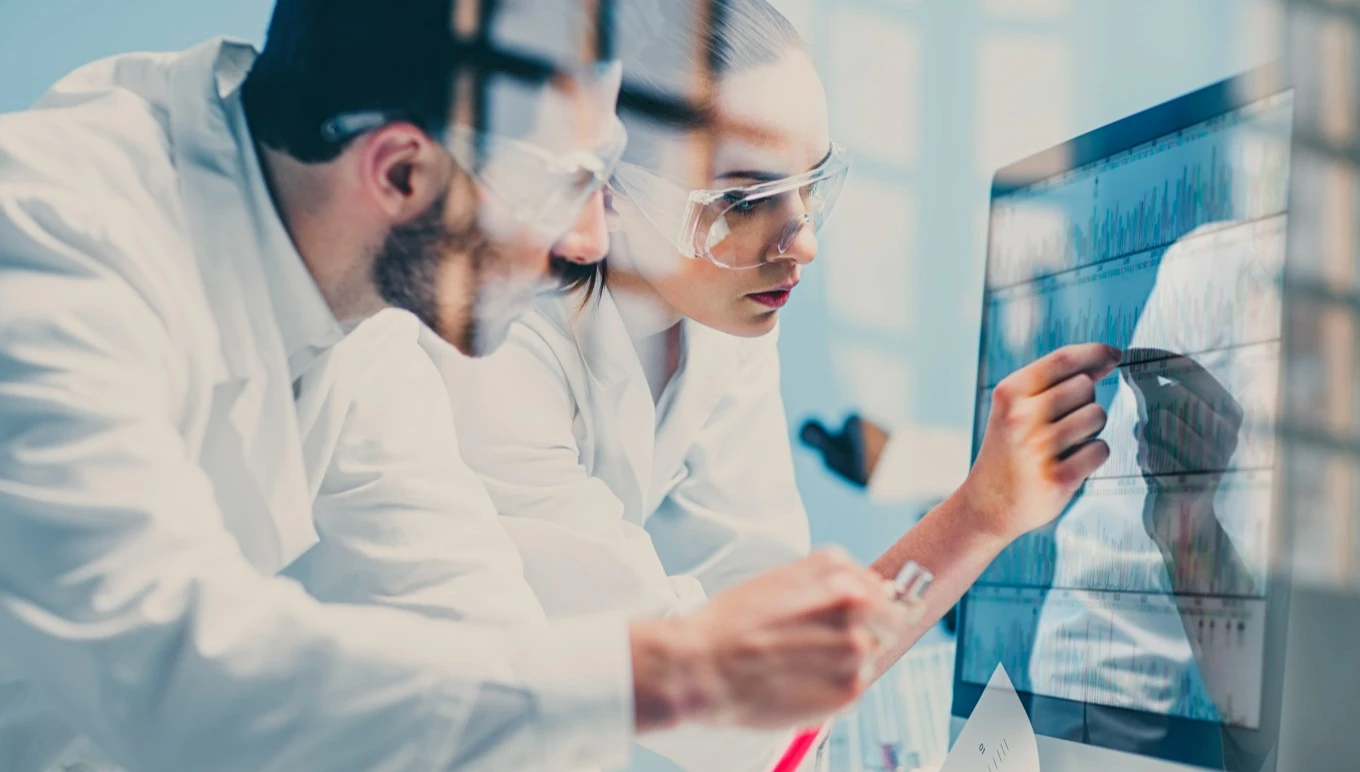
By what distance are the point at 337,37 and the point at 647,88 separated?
272 mm

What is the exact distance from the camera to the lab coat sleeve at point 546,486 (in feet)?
3.32

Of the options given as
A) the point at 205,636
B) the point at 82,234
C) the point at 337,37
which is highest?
the point at 337,37

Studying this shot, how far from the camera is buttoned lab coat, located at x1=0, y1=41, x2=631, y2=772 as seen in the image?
2.45 feet

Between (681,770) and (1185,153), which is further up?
(1185,153)

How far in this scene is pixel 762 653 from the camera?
844 mm

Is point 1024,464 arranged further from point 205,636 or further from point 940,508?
point 205,636

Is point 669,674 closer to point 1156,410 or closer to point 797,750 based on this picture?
point 797,750

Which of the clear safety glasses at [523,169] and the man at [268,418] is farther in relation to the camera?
the clear safety glasses at [523,169]

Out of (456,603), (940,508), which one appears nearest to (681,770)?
(456,603)

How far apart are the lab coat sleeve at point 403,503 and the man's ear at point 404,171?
0.31ft

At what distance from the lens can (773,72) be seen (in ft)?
3.64

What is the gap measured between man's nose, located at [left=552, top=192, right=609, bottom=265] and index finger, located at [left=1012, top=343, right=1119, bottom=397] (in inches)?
19.6

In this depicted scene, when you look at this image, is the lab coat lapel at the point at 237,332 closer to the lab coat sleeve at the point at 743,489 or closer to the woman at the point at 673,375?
the woman at the point at 673,375

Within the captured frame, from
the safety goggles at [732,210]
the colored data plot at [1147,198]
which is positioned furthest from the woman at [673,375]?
the colored data plot at [1147,198]
